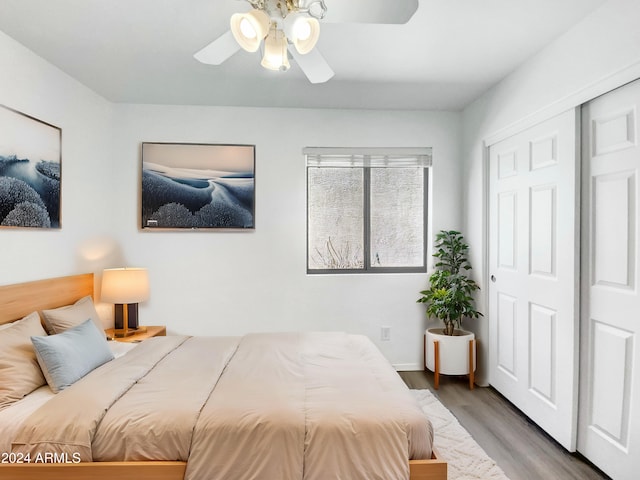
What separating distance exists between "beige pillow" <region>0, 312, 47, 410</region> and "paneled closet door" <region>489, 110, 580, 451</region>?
297 centimetres

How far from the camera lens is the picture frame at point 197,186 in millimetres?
3826

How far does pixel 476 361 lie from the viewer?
3752mm

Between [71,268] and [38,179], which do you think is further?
[71,268]

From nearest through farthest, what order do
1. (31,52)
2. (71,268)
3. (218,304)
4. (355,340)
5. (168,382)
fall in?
(168,382) < (31,52) < (355,340) < (71,268) < (218,304)

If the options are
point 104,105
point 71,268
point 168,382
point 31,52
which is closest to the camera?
point 168,382

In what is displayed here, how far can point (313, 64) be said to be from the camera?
2.07 meters

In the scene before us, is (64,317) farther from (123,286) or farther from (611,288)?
(611,288)

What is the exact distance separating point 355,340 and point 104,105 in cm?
295

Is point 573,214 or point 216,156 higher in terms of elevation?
point 216,156

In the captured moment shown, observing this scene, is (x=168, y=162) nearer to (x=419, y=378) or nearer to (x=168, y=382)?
(x=168, y=382)

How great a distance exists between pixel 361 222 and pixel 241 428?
2.71m

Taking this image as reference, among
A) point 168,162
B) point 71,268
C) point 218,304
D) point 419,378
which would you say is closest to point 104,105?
point 168,162

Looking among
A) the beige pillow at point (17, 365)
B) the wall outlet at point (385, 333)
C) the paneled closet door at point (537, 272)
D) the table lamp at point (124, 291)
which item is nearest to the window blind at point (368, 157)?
the paneled closet door at point (537, 272)

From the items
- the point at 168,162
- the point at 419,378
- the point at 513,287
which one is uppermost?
the point at 168,162
